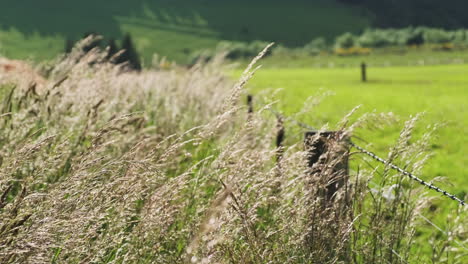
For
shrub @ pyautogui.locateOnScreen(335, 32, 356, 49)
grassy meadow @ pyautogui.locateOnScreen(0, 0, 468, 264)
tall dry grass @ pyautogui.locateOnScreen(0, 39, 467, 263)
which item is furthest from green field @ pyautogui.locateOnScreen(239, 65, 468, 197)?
shrub @ pyautogui.locateOnScreen(335, 32, 356, 49)

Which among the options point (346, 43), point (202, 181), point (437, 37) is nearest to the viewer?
point (202, 181)

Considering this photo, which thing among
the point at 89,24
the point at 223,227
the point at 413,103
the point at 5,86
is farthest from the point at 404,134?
the point at 89,24

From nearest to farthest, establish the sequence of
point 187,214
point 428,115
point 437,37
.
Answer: point 187,214, point 428,115, point 437,37

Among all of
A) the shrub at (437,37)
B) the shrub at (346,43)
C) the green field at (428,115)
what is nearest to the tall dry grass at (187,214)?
the green field at (428,115)

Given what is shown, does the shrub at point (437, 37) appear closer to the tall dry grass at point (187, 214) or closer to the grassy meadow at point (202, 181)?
the grassy meadow at point (202, 181)

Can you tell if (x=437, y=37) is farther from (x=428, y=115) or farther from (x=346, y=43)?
(x=428, y=115)

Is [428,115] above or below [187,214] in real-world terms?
below

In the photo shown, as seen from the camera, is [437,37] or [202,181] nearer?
[202,181]

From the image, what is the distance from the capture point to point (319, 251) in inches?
137

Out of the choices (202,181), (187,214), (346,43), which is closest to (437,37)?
(346,43)

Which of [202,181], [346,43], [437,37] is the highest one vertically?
[202,181]

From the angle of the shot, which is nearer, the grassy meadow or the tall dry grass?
the tall dry grass

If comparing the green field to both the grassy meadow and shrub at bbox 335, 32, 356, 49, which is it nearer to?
the grassy meadow

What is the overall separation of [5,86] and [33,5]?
196m
